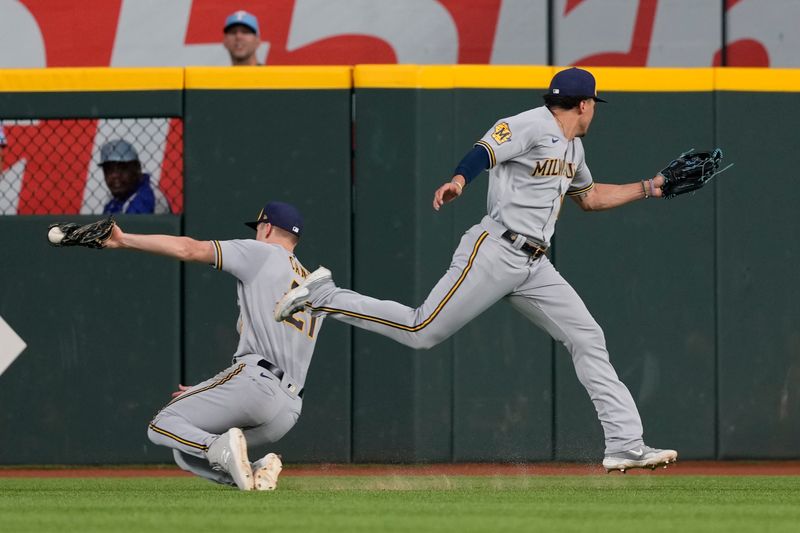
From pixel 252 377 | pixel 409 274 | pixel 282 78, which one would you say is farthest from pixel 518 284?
pixel 282 78

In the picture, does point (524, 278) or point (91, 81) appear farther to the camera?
point (91, 81)

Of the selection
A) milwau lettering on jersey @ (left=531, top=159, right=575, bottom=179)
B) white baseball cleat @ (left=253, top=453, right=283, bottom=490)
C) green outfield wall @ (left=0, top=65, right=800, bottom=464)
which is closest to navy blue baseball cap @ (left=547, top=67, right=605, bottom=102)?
milwau lettering on jersey @ (left=531, top=159, right=575, bottom=179)

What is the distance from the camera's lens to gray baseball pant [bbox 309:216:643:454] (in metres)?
6.88

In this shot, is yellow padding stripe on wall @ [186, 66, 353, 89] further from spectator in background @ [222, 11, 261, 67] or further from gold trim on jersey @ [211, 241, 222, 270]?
gold trim on jersey @ [211, 241, 222, 270]

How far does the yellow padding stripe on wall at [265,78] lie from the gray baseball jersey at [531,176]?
2331 millimetres

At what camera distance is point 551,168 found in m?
A: 7.07

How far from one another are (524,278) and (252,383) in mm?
1410

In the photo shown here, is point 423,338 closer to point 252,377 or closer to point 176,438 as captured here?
point 252,377

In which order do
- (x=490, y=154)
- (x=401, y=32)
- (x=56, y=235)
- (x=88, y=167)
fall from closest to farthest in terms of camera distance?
(x=56, y=235) < (x=490, y=154) < (x=88, y=167) < (x=401, y=32)

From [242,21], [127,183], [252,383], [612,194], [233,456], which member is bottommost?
[233,456]

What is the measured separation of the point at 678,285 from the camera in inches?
368

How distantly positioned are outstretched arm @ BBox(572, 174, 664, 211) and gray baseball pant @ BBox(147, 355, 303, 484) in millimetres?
1841

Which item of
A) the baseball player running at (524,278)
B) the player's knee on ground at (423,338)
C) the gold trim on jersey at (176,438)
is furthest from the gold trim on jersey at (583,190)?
the gold trim on jersey at (176,438)

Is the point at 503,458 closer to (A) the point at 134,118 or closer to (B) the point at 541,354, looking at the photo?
(B) the point at 541,354
